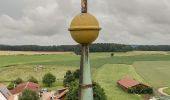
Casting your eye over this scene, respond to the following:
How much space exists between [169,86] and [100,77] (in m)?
18.2

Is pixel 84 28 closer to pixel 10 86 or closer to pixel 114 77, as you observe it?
pixel 10 86

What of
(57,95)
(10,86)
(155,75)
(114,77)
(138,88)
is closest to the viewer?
(57,95)

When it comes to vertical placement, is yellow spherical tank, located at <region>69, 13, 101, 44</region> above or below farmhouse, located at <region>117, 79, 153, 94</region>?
above

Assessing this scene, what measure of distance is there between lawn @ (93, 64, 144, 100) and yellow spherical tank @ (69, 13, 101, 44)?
184 feet

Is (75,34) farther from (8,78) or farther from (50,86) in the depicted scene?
(8,78)

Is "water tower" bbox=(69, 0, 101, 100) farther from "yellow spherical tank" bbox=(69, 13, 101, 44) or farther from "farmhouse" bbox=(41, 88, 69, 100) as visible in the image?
"farmhouse" bbox=(41, 88, 69, 100)

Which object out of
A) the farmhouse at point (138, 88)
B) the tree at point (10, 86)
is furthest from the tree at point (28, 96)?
the tree at point (10, 86)

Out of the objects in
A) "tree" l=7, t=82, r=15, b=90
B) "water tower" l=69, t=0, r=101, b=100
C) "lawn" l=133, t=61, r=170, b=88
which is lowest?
"tree" l=7, t=82, r=15, b=90

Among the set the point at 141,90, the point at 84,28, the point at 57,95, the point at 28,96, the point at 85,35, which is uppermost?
the point at 84,28

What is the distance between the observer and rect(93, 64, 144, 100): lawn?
221ft

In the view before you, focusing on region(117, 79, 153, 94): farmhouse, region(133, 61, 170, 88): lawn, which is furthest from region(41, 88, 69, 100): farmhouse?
region(133, 61, 170, 88): lawn

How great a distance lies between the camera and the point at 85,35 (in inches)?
283

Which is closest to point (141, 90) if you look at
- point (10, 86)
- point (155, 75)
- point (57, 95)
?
point (57, 95)

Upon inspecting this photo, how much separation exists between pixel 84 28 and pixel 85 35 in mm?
131
